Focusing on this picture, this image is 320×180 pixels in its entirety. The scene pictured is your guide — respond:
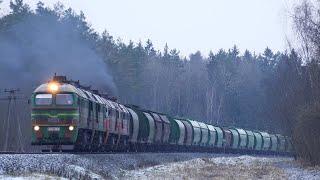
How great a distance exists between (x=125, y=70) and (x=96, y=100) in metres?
61.5

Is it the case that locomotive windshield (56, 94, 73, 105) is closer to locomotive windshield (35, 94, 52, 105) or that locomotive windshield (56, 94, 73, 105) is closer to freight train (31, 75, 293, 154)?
freight train (31, 75, 293, 154)

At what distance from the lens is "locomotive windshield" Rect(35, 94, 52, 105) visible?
2605 cm

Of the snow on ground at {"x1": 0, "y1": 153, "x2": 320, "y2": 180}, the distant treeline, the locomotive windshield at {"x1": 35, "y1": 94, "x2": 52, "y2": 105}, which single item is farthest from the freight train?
the distant treeline

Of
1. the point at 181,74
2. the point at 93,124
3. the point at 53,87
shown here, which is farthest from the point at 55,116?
the point at 181,74

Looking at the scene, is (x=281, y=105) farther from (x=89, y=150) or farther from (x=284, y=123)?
(x=89, y=150)

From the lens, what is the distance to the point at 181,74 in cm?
11612

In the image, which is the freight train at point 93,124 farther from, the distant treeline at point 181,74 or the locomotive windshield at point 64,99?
the distant treeline at point 181,74

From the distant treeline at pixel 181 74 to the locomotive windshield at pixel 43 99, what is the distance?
574 inches

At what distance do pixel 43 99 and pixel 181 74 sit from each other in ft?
297

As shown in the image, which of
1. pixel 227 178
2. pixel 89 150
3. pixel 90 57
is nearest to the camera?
pixel 227 178

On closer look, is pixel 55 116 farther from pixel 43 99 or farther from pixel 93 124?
pixel 93 124

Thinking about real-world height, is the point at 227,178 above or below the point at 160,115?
below

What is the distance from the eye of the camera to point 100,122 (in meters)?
30.0

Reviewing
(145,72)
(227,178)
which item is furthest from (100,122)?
(145,72)
